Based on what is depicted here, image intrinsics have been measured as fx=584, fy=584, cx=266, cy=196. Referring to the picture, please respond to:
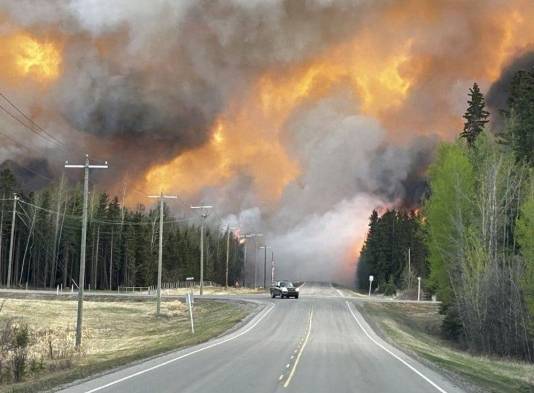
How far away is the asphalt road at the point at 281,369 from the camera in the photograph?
653 inches

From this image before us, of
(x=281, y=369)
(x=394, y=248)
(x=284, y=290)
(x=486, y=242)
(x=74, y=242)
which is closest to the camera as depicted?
(x=281, y=369)

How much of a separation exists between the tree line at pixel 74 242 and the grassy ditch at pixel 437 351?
6749 cm

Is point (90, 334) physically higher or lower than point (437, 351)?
lower

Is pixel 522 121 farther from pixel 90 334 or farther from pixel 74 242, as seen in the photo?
pixel 74 242

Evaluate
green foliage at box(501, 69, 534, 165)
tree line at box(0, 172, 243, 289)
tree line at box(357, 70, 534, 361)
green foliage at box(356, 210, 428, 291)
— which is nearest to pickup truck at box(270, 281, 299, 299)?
tree line at box(357, 70, 534, 361)

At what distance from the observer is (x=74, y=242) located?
122000 mm

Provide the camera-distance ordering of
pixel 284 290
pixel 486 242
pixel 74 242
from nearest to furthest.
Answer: pixel 486 242, pixel 284 290, pixel 74 242

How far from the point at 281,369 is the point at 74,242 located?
109191 millimetres

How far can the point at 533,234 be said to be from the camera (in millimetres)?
41406

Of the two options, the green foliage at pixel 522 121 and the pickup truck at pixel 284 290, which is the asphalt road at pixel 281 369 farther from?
the green foliage at pixel 522 121

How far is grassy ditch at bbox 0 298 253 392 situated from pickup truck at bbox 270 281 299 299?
30.0ft

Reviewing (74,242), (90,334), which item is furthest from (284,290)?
(74,242)

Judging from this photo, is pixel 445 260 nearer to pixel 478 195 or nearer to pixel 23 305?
pixel 478 195

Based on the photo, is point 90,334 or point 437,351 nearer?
point 437,351
